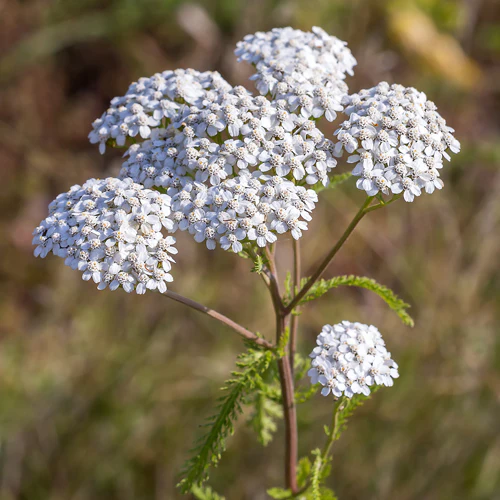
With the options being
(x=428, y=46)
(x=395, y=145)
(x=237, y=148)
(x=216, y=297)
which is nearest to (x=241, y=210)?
(x=237, y=148)

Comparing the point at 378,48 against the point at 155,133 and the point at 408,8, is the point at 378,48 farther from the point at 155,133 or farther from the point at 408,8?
the point at 155,133

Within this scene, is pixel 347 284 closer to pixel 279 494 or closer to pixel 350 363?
pixel 350 363

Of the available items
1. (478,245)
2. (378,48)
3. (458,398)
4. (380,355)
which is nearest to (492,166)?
(478,245)

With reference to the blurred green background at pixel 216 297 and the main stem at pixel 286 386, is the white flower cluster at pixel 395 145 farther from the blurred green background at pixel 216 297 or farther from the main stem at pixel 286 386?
the blurred green background at pixel 216 297

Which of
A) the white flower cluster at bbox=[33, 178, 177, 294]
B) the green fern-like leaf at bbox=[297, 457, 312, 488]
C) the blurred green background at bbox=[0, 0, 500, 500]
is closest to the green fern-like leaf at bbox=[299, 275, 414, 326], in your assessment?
the white flower cluster at bbox=[33, 178, 177, 294]

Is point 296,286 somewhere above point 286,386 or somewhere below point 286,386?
above

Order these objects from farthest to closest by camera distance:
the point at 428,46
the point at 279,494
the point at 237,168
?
the point at 428,46
the point at 279,494
the point at 237,168
